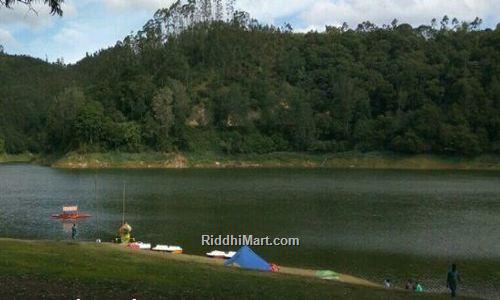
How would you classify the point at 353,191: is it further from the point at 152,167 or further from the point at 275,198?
the point at 152,167

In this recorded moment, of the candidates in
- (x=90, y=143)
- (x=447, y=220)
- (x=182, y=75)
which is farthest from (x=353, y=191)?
(x=182, y=75)

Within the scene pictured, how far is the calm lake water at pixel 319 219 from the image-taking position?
140ft

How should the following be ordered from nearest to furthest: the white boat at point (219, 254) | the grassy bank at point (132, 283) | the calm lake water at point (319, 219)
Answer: the grassy bank at point (132, 283) < the white boat at point (219, 254) < the calm lake water at point (319, 219)

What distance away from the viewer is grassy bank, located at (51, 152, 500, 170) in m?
160

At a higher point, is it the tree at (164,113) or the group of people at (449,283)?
the tree at (164,113)

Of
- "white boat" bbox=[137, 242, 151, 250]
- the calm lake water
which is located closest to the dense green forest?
the calm lake water

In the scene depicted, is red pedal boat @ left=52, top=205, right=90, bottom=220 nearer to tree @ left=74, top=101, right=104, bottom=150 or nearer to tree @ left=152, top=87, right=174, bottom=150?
tree @ left=74, top=101, right=104, bottom=150

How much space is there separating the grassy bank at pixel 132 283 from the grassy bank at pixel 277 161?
141 m

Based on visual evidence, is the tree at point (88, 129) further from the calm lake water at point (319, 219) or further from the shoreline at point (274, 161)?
the calm lake water at point (319, 219)

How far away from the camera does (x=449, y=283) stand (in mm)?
28062

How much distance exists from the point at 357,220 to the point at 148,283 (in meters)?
44.3

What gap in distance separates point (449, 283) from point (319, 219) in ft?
110

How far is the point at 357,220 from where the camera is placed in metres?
61.0

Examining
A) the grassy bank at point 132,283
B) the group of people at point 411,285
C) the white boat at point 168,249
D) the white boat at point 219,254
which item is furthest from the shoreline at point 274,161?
the grassy bank at point 132,283
